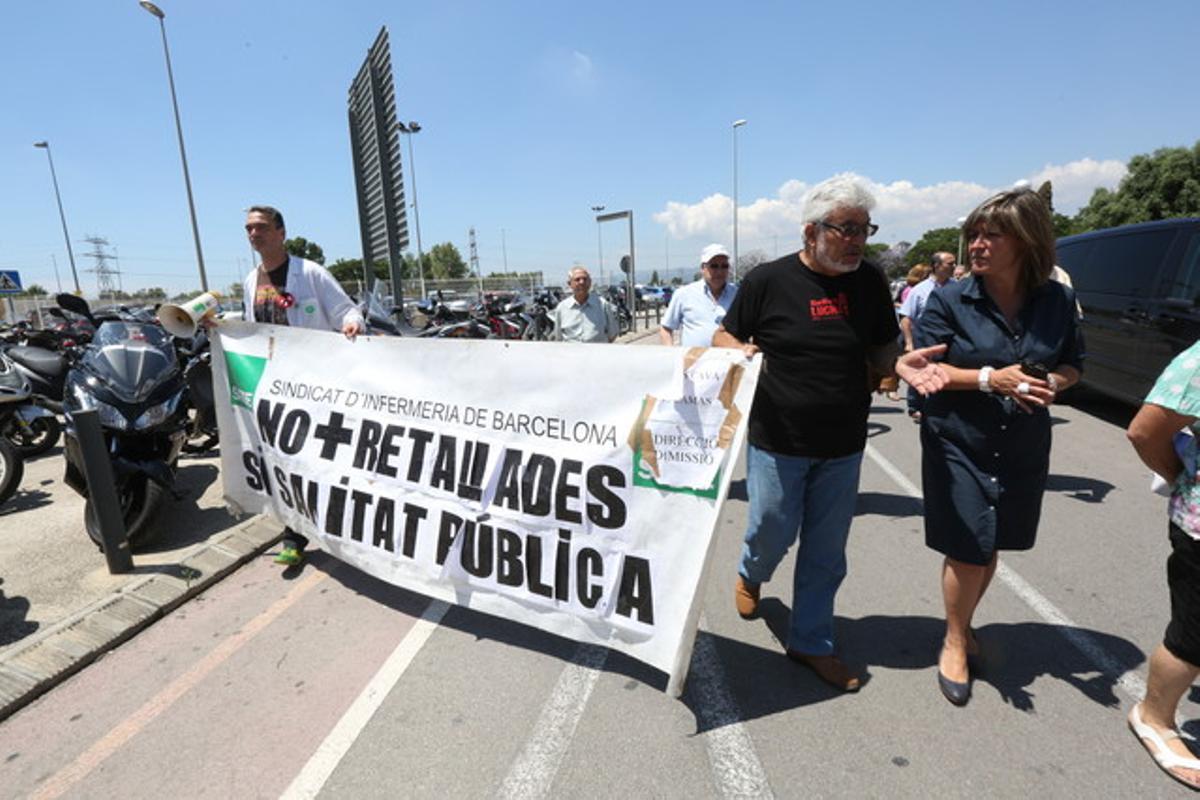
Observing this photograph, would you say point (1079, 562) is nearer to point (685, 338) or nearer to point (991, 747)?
point (991, 747)

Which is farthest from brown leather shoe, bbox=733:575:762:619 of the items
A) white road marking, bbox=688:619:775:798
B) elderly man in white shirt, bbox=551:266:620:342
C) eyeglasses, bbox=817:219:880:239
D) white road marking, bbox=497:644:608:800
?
elderly man in white shirt, bbox=551:266:620:342

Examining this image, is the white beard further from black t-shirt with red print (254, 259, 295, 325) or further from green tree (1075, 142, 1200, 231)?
green tree (1075, 142, 1200, 231)

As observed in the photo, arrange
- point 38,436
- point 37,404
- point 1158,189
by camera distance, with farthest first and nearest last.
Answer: point 1158,189 < point 38,436 < point 37,404

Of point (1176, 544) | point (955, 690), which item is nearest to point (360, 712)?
point (955, 690)

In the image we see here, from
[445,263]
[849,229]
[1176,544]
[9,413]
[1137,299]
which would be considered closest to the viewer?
[1176,544]

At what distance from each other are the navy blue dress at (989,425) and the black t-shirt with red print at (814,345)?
0.83ft

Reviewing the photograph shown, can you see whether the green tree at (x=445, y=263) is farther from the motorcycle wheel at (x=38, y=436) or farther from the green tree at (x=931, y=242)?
the motorcycle wheel at (x=38, y=436)

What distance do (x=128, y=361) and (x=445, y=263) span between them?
100m

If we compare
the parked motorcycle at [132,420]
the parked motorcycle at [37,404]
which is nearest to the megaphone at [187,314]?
the parked motorcycle at [132,420]

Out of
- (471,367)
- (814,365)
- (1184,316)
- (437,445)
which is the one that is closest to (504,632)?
(437,445)

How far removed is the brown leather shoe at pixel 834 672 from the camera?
2557 millimetres

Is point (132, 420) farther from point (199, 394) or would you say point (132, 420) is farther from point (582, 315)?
point (582, 315)

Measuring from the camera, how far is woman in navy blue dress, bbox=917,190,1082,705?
226 centimetres

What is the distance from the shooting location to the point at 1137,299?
6617 millimetres
